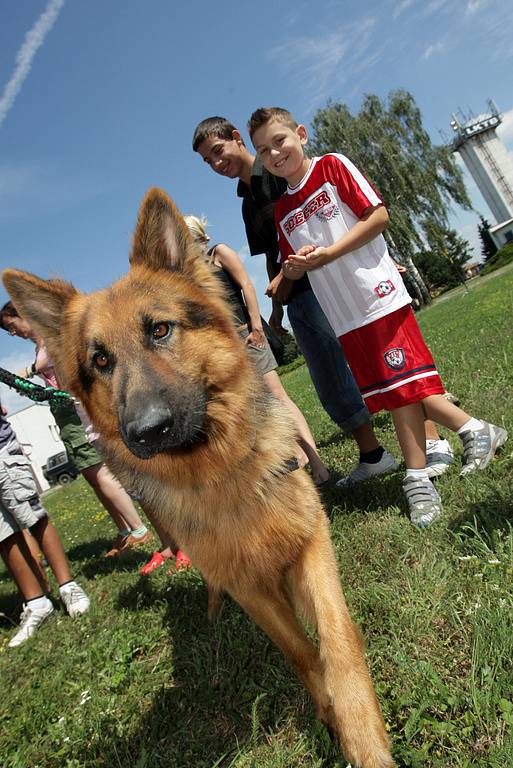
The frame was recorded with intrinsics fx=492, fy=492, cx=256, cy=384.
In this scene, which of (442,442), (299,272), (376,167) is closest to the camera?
(299,272)

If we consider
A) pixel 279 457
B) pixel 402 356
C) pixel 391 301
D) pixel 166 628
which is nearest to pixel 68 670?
pixel 166 628

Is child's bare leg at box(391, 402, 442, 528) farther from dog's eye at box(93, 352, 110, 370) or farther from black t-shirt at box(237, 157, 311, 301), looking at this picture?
dog's eye at box(93, 352, 110, 370)

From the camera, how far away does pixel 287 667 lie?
8.14 feet

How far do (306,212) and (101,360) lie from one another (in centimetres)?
172

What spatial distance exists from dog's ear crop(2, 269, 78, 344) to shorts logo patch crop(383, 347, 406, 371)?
6.67 feet

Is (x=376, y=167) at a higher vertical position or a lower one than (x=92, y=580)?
higher

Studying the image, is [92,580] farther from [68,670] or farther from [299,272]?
[299,272]

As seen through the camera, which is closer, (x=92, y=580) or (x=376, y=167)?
(x=92, y=580)

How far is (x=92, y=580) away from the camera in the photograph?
5.24 metres

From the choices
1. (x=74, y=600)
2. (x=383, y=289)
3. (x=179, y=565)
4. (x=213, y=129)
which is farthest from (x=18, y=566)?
(x=213, y=129)

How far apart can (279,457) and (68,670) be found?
2253mm

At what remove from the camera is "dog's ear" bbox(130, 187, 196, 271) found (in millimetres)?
2832

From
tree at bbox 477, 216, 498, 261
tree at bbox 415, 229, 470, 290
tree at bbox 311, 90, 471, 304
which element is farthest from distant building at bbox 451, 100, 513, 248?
tree at bbox 311, 90, 471, 304

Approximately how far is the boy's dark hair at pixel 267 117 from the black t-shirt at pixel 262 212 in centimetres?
72
